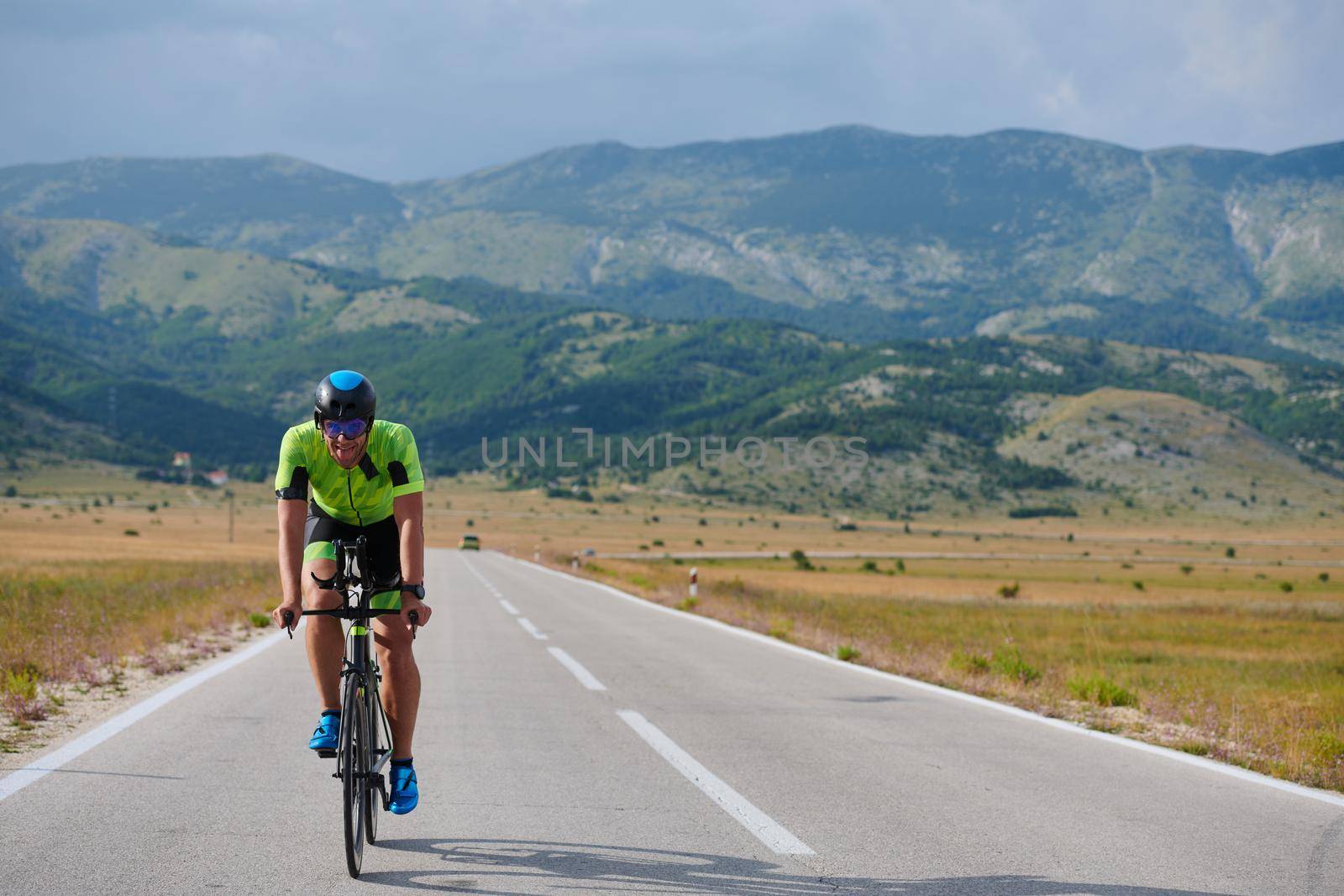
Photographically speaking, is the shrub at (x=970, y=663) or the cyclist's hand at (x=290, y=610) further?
the shrub at (x=970, y=663)

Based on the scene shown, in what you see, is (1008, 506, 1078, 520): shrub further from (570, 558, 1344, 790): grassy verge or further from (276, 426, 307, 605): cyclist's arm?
(276, 426, 307, 605): cyclist's arm

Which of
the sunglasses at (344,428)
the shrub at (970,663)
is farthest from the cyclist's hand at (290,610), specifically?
the shrub at (970,663)

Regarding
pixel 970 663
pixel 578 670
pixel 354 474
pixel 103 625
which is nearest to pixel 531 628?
pixel 578 670

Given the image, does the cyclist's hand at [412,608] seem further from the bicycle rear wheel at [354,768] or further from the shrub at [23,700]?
the shrub at [23,700]

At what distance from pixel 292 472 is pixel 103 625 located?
10.8 m

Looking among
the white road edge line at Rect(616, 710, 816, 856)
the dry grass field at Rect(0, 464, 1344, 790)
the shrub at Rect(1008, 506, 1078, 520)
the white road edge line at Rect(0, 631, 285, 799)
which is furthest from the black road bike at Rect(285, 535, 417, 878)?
the shrub at Rect(1008, 506, 1078, 520)

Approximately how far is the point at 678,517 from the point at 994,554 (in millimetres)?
55818

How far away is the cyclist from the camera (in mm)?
5152

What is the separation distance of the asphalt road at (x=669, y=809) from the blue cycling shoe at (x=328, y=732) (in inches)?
21.7

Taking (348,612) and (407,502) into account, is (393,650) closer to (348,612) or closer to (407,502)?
(348,612)

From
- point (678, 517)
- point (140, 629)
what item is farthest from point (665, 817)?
point (678, 517)

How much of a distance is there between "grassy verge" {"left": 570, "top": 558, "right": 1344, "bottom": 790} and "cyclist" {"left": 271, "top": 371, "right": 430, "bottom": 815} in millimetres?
6130

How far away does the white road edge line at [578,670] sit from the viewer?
11719 millimetres

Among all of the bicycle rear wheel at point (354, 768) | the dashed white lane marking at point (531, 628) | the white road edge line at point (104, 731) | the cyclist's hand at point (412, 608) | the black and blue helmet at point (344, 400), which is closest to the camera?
the bicycle rear wheel at point (354, 768)
